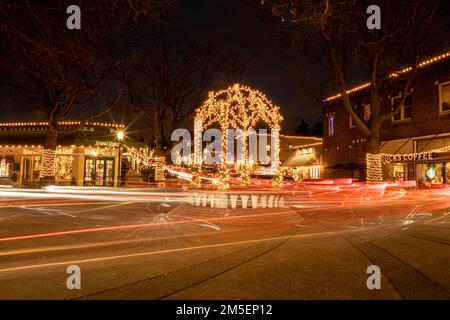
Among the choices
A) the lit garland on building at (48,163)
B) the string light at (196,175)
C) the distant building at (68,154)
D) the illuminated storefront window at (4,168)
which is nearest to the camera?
the string light at (196,175)

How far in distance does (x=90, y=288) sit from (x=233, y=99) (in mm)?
14650

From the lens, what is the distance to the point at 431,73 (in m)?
25.9

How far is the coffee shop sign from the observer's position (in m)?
24.4

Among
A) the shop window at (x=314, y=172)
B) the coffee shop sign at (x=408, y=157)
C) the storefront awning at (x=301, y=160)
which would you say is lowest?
the shop window at (x=314, y=172)

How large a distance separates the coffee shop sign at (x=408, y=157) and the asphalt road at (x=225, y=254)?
9.91 metres

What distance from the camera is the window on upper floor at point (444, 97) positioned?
25047 millimetres

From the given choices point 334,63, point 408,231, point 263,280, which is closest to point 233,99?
point 334,63

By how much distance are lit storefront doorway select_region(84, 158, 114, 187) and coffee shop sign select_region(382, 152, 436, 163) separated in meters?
21.1

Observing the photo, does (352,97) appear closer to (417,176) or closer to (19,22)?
(417,176)

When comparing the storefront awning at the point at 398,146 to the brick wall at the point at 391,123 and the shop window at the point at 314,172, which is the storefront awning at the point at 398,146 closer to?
the brick wall at the point at 391,123

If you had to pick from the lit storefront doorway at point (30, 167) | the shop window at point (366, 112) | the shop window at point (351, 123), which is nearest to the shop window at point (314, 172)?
the shop window at point (351, 123)

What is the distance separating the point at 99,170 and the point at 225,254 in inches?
1151

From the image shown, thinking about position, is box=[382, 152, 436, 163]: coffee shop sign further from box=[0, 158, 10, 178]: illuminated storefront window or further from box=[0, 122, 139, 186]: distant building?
box=[0, 158, 10, 178]: illuminated storefront window

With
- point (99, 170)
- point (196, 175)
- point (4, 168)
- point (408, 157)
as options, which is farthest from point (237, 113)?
point (4, 168)
